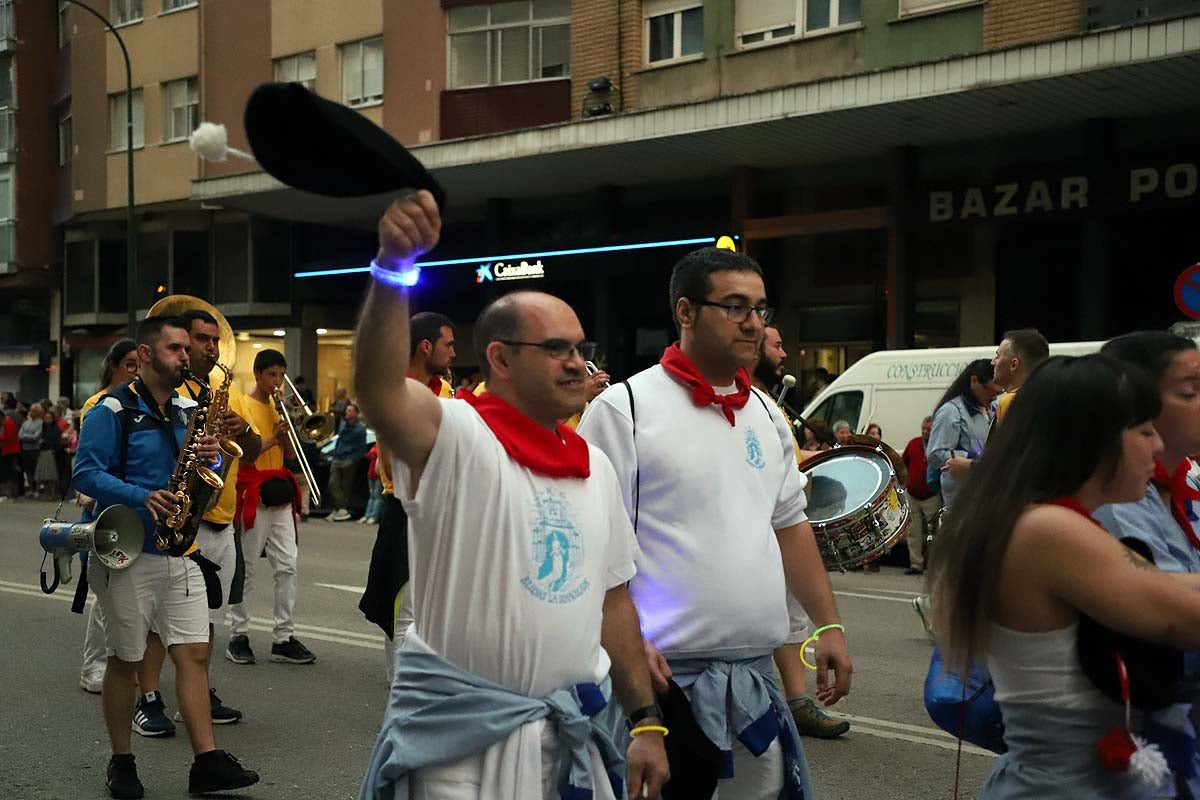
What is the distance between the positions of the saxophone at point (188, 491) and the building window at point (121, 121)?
28300 millimetres

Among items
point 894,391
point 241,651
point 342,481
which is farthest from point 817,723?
point 342,481

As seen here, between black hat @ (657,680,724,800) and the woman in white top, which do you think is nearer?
the woman in white top

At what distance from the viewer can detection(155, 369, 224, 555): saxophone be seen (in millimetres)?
6320

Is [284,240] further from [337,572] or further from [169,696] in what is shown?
[169,696]

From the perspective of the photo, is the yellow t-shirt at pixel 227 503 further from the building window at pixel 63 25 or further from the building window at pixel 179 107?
the building window at pixel 63 25

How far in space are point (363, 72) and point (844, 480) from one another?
22.2 metres

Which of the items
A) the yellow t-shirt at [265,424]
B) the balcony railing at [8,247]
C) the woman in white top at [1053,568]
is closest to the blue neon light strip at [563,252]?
the balcony railing at [8,247]

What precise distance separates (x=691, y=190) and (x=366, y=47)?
7.51m

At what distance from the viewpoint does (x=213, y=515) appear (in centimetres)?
754

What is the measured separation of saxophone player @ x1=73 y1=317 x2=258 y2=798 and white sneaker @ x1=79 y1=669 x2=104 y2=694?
2230 millimetres

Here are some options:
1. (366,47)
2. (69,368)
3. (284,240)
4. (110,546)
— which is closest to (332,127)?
(110,546)

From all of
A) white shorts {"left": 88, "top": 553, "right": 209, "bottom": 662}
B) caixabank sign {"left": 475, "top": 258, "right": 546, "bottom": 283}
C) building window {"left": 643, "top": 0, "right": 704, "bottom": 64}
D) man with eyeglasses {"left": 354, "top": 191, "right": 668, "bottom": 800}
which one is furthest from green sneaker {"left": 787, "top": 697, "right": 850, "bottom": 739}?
caixabank sign {"left": 475, "top": 258, "right": 546, "bottom": 283}

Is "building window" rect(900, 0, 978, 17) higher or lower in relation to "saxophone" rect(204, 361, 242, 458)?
higher

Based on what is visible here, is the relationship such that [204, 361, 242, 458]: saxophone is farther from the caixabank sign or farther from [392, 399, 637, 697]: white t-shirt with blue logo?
the caixabank sign
